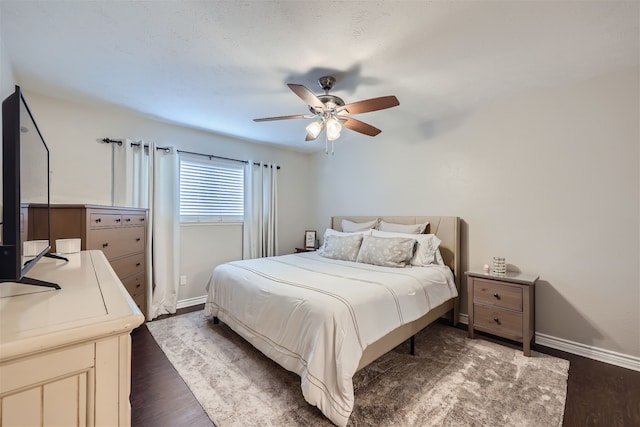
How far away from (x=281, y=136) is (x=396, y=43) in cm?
238

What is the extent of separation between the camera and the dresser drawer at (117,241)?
225 centimetres

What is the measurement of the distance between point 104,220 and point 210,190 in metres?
1.64

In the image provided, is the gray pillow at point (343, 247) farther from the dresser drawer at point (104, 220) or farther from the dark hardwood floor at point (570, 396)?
the dresser drawer at point (104, 220)

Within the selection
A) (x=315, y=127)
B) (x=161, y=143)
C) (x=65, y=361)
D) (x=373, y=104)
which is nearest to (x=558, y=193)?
(x=373, y=104)

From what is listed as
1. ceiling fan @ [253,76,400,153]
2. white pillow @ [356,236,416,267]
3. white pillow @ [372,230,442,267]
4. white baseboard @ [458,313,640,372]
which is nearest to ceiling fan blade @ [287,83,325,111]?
ceiling fan @ [253,76,400,153]

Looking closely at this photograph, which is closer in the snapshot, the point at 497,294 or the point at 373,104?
the point at 373,104

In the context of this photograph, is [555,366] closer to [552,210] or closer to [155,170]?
[552,210]

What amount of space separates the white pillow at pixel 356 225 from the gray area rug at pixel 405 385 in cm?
153

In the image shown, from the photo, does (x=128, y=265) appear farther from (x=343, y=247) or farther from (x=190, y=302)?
(x=343, y=247)

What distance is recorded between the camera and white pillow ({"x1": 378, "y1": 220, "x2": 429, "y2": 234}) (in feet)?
10.7

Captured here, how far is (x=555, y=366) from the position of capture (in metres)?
2.20

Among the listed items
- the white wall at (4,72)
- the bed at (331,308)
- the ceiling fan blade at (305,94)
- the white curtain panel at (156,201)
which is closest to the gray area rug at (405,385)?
the bed at (331,308)

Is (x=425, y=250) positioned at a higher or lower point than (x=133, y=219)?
lower

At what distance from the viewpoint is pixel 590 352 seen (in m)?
2.34
